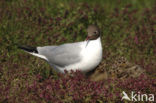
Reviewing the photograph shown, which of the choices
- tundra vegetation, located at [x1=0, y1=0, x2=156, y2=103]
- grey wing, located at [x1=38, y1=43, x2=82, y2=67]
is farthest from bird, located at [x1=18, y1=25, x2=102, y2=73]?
tundra vegetation, located at [x1=0, y1=0, x2=156, y2=103]

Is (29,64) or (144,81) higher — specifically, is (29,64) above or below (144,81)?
above

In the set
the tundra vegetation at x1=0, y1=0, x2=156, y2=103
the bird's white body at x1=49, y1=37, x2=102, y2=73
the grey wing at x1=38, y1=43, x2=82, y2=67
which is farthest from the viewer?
the grey wing at x1=38, y1=43, x2=82, y2=67

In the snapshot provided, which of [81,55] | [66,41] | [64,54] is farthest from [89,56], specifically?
[66,41]

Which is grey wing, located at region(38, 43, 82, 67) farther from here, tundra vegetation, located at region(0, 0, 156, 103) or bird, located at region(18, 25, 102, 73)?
tundra vegetation, located at region(0, 0, 156, 103)

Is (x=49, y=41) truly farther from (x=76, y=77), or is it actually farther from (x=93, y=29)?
(x=76, y=77)

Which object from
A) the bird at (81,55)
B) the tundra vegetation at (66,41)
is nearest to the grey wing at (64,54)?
the bird at (81,55)

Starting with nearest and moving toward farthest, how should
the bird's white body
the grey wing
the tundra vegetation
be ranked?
the tundra vegetation < the bird's white body < the grey wing

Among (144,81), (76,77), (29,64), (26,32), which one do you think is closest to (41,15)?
(26,32)

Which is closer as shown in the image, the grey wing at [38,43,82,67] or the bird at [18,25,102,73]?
the bird at [18,25,102,73]
